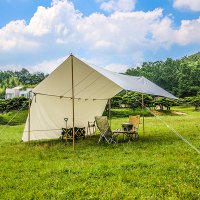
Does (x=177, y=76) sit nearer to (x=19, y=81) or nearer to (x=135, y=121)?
(x=135, y=121)

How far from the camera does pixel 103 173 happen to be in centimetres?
490

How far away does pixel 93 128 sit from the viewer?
11617 millimetres

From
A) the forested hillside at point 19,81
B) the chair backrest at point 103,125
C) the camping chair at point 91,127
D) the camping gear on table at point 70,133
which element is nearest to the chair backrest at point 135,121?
the chair backrest at point 103,125

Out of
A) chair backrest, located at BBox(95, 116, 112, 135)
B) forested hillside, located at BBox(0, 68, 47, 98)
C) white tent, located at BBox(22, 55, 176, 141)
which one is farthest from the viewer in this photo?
forested hillside, located at BBox(0, 68, 47, 98)

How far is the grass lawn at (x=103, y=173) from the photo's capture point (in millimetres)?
3973

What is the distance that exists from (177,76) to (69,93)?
38.6 metres

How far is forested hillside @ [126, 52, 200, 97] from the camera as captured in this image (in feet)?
137

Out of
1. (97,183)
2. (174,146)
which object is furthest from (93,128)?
(97,183)

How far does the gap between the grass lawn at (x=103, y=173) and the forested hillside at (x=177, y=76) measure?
3492 cm

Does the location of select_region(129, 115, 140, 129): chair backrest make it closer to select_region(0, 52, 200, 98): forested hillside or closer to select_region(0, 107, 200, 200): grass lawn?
select_region(0, 107, 200, 200): grass lawn

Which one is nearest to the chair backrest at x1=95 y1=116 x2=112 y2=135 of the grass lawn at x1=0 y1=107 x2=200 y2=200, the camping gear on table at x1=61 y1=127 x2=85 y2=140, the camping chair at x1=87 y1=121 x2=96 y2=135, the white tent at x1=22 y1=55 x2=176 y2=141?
the white tent at x1=22 y1=55 x2=176 y2=141

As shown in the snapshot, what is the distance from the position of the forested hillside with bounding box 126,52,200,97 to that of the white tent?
30940 millimetres

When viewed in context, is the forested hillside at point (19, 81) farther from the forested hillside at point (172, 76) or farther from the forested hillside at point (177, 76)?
the forested hillside at point (177, 76)

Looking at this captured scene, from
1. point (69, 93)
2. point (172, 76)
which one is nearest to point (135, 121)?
point (69, 93)
